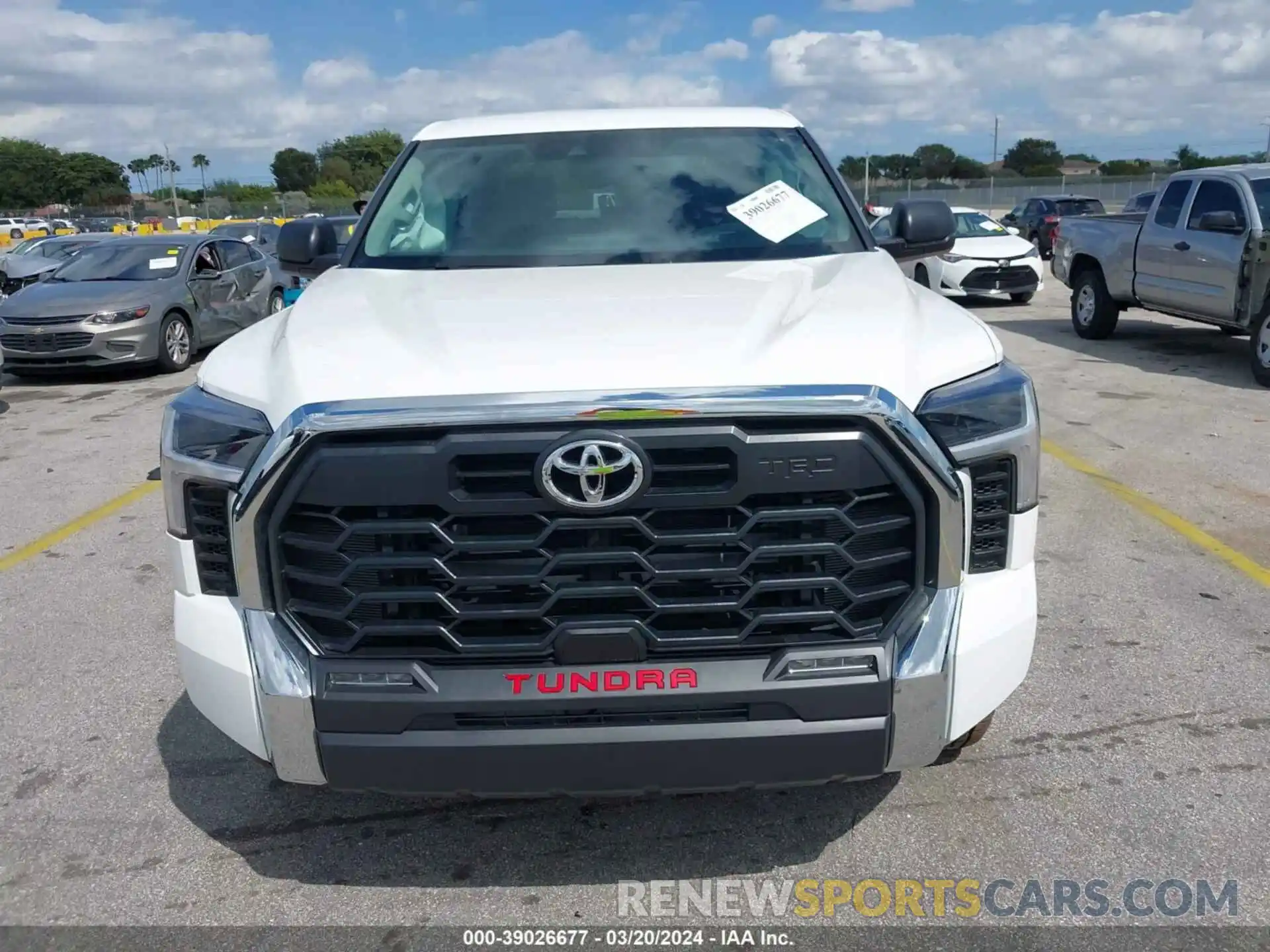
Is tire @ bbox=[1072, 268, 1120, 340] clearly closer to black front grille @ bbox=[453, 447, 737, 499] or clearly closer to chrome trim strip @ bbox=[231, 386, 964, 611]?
chrome trim strip @ bbox=[231, 386, 964, 611]

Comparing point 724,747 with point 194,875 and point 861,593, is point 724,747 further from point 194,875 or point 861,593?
point 194,875

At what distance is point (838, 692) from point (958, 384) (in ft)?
2.51

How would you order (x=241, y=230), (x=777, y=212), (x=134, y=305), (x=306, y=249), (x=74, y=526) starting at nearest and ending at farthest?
(x=777, y=212) < (x=306, y=249) < (x=74, y=526) < (x=134, y=305) < (x=241, y=230)

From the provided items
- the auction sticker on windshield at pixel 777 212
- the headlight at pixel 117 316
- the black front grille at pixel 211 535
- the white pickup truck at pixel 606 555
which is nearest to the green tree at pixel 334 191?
the headlight at pixel 117 316

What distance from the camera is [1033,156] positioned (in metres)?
94.6

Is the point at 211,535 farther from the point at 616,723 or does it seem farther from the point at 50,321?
the point at 50,321

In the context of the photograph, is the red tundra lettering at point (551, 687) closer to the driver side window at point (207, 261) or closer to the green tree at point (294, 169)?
the driver side window at point (207, 261)

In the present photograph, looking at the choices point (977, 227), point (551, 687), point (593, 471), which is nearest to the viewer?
point (593, 471)

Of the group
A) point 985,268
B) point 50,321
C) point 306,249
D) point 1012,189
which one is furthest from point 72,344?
point 1012,189

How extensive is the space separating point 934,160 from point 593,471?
91.8m

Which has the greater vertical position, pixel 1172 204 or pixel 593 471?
pixel 1172 204

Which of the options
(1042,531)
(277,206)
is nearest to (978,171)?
(277,206)

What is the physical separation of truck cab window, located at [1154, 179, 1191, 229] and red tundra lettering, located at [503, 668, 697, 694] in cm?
1060

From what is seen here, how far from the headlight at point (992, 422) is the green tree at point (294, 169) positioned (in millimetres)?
120386
